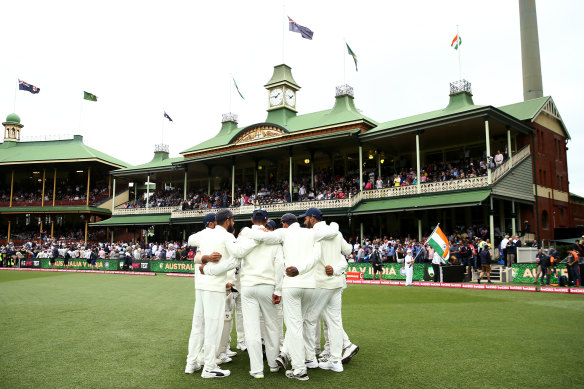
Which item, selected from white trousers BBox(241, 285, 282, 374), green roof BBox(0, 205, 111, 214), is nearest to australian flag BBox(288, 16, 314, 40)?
green roof BBox(0, 205, 111, 214)

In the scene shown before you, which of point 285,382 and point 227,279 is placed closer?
point 285,382

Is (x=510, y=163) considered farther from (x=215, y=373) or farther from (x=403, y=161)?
(x=215, y=373)

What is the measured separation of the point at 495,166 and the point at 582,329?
1731 centimetres

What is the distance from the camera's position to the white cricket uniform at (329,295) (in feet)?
20.4

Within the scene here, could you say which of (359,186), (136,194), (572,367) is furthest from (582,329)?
(136,194)

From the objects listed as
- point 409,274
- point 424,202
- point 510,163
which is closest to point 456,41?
point 510,163

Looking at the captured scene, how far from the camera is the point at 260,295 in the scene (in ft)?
19.7

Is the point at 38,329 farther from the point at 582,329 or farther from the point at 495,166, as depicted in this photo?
the point at 495,166

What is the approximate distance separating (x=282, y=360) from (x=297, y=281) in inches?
44.8

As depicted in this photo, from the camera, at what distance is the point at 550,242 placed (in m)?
29.0

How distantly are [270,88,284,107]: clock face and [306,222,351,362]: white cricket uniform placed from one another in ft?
110

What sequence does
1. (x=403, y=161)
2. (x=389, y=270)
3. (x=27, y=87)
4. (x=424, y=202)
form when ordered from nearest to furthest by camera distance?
1. (x=389, y=270)
2. (x=424, y=202)
3. (x=403, y=161)
4. (x=27, y=87)

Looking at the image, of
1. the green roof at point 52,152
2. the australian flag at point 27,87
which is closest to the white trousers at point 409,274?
the green roof at point 52,152

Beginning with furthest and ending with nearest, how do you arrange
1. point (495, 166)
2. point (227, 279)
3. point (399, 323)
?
point (495, 166) < point (399, 323) < point (227, 279)
